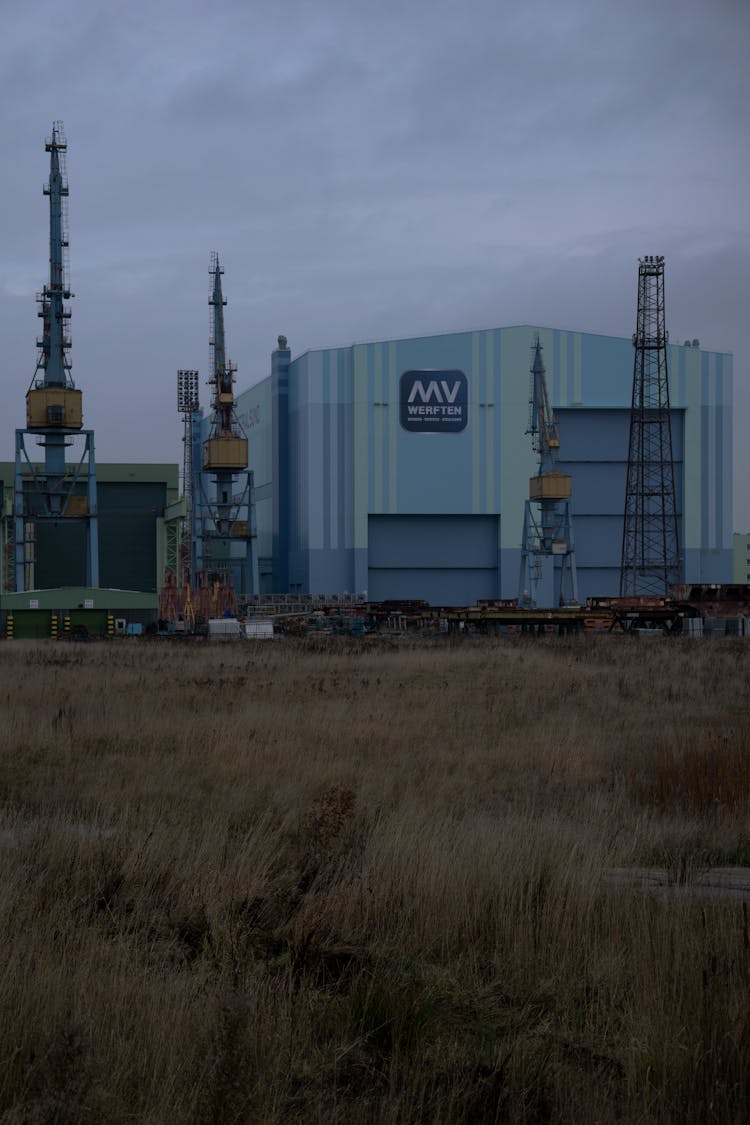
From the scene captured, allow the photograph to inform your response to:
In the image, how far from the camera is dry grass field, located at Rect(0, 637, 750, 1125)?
4.31 meters

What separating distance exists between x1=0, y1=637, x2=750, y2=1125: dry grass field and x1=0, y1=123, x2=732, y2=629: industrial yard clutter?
54626mm

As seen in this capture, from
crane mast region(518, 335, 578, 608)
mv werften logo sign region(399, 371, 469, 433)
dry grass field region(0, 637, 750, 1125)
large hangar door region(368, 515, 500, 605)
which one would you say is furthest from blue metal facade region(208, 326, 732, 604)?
dry grass field region(0, 637, 750, 1125)

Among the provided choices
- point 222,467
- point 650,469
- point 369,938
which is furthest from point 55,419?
point 369,938

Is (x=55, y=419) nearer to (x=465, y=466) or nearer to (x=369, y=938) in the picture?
(x=465, y=466)

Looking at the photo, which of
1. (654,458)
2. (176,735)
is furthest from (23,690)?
(654,458)

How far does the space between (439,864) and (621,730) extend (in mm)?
8506

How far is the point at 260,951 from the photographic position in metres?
5.65

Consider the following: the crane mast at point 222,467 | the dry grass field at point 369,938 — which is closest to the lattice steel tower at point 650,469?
the crane mast at point 222,467

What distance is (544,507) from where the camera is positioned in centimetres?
6775

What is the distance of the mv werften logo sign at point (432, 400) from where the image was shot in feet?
227

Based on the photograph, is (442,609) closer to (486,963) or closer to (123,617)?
(123,617)

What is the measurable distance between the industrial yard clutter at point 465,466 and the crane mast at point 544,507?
133 mm

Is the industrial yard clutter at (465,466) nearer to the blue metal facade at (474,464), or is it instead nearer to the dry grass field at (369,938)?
the blue metal facade at (474,464)

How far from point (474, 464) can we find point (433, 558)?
240 inches
